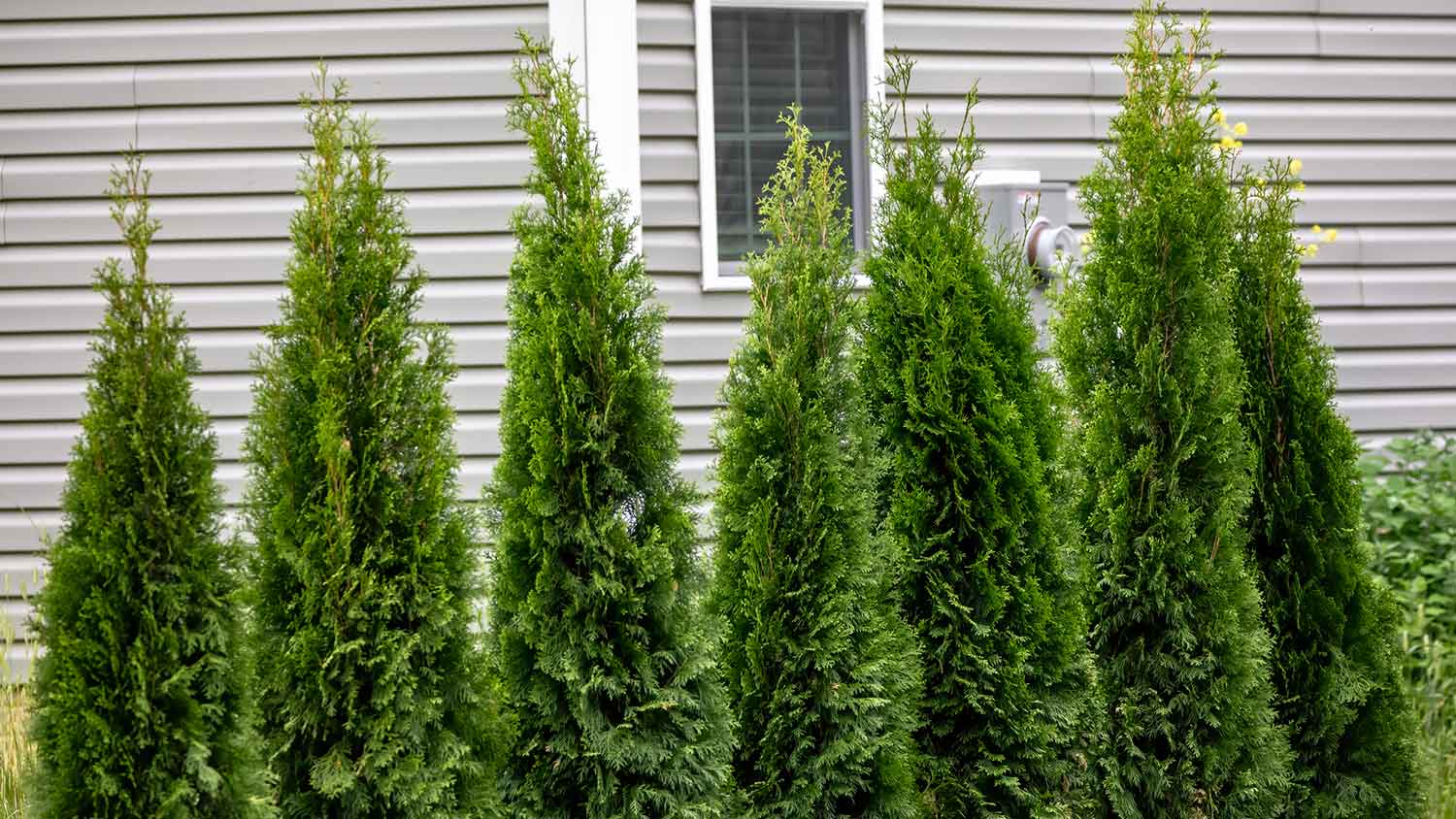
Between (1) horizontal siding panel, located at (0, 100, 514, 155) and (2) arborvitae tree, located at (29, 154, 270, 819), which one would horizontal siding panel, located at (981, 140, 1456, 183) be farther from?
(2) arborvitae tree, located at (29, 154, 270, 819)

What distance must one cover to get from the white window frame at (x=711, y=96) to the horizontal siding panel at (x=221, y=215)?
83 cm

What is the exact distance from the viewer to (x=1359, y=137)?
253 inches

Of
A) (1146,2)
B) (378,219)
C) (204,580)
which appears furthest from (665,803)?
(1146,2)

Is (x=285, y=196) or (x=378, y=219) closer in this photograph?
(x=378, y=219)

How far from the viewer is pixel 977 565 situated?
3.27m

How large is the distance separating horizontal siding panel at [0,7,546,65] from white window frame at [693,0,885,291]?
0.99 m

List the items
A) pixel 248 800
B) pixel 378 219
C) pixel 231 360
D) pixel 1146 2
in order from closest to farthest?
pixel 248 800 → pixel 378 219 → pixel 1146 2 → pixel 231 360

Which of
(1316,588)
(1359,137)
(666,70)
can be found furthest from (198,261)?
(1359,137)

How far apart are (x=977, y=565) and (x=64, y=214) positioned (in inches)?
179

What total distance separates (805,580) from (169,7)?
437cm

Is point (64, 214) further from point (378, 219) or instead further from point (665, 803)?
point (665, 803)

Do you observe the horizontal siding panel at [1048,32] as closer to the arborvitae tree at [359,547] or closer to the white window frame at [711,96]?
the white window frame at [711,96]

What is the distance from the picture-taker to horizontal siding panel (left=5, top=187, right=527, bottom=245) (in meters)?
5.73

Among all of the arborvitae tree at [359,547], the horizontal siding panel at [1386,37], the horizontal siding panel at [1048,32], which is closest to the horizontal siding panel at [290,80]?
the horizontal siding panel at [1048,32]
